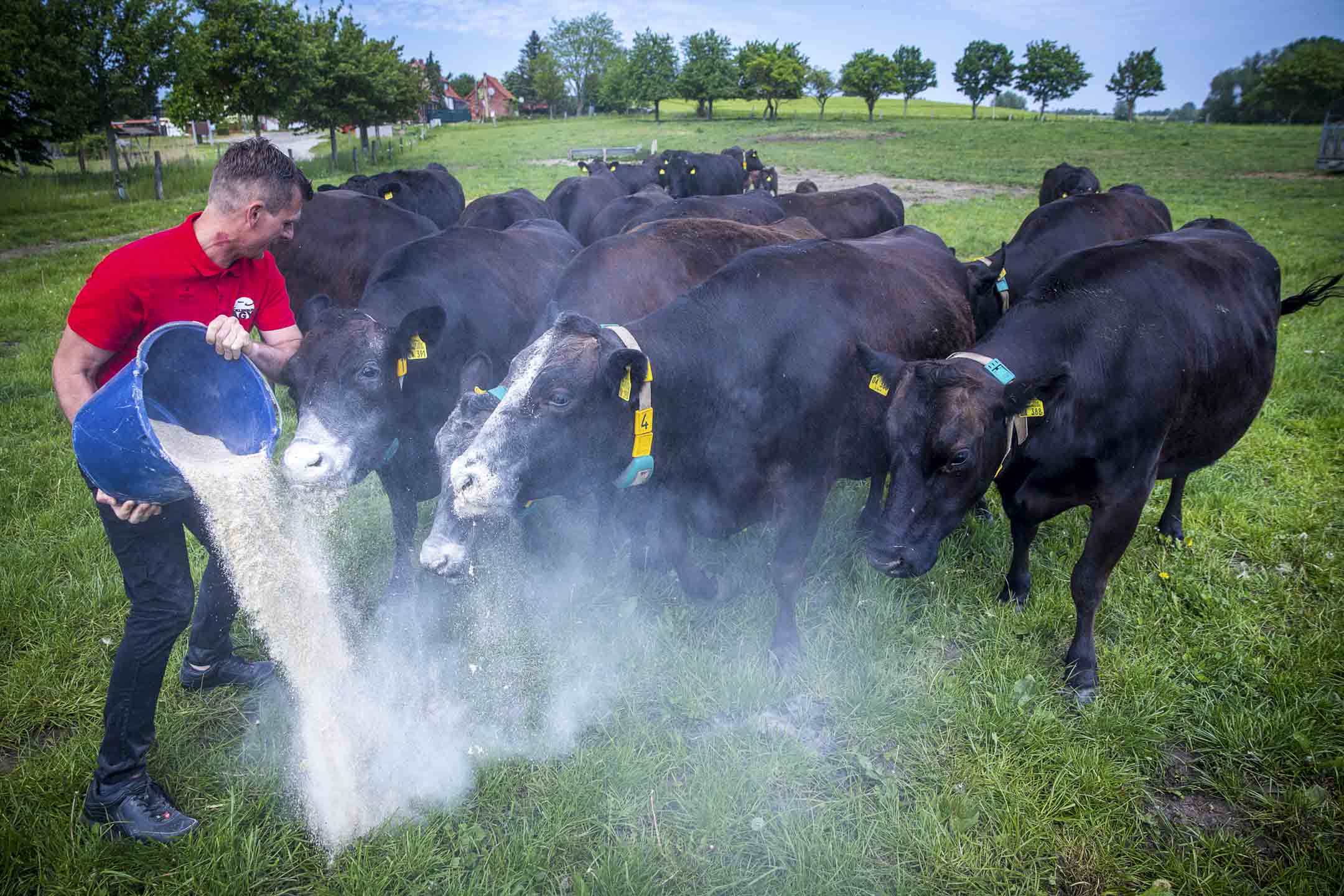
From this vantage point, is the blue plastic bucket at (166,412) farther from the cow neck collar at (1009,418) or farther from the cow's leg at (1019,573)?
the cow's leg at (1019,573)

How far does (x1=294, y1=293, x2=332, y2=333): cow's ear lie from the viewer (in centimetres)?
409

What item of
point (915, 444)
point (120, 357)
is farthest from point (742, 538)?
point (120, 357)

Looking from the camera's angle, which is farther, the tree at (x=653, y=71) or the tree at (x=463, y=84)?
A: the tree at (x=463, y=84)

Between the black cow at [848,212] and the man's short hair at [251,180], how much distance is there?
927 centimetres

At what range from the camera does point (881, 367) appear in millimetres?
3738

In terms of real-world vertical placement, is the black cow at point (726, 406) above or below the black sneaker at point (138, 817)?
above

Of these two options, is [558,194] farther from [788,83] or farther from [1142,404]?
[788,83]

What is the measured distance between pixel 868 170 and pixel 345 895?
29.9m

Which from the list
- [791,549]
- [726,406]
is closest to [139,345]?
[726,406]

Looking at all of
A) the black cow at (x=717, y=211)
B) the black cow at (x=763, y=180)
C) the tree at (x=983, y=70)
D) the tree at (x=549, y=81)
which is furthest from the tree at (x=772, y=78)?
the black cow at (x=717, y=211)

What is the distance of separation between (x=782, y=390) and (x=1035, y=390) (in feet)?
3.91

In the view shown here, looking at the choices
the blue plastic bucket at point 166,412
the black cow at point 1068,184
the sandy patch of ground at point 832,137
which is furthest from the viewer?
the sandy patch of ground at point 832,137

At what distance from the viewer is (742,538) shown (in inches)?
206

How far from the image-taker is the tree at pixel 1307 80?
5772 centimetres
